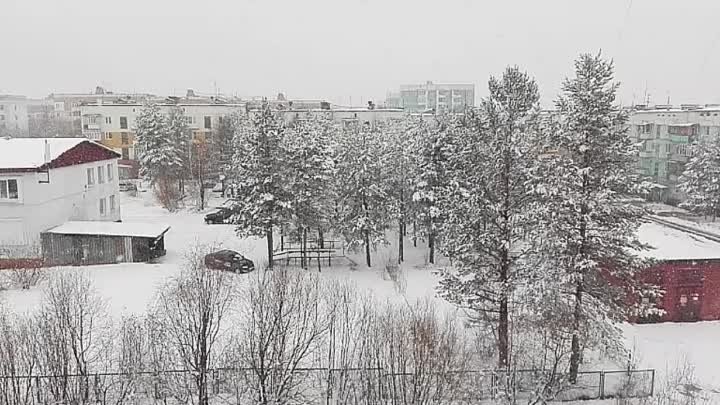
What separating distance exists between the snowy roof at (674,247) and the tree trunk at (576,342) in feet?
21.8

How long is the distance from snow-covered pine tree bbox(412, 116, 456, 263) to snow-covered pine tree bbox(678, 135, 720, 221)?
26.0 meters

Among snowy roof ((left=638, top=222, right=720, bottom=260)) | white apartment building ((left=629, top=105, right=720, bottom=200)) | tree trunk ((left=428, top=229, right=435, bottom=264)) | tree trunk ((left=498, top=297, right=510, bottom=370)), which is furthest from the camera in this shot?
white apartment building ((left=629, top=105, right=720, bottom=200))

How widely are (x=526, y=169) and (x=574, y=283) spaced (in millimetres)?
3346

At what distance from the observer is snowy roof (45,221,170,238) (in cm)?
2842

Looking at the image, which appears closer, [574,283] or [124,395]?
[124,395]

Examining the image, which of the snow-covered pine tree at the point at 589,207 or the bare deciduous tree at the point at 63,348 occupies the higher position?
the snow-covered pine tree at the point at 589,207

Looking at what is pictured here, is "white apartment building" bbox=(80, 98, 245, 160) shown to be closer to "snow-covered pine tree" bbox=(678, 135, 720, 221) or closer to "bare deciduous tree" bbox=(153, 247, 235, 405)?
"snow-covered pine tree" bbox=(678, 135, 720, 221)

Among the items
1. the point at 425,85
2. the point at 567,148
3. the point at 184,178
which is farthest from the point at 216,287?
the point at 425,85

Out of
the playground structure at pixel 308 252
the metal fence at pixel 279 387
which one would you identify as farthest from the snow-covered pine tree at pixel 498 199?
the playground structure at pixel 308 252

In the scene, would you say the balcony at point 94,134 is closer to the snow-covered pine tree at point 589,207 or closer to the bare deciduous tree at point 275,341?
the bare deciduous tree at point 275,341

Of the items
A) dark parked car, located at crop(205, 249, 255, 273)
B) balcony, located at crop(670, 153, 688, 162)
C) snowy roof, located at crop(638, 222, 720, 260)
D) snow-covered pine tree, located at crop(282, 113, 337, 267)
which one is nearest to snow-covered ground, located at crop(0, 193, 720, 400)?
snowy roof, located at crop(638, 222, 720, 260)

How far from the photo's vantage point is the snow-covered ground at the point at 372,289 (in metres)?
19.5

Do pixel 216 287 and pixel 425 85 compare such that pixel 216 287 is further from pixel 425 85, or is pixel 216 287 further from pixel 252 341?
pixel 425 85

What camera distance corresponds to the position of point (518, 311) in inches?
693
